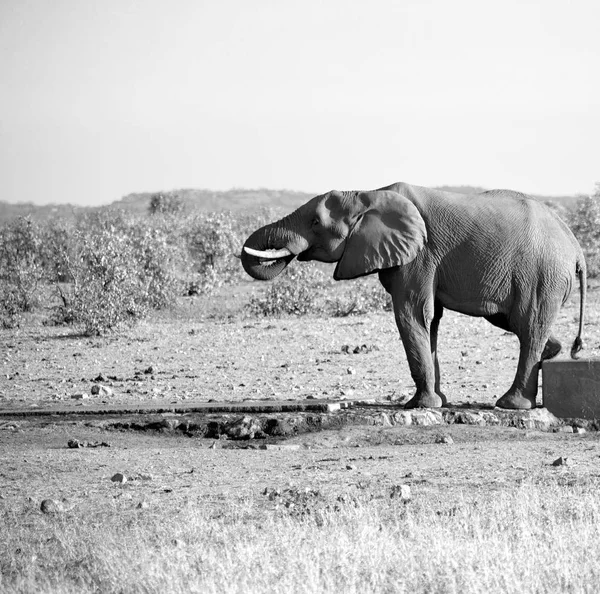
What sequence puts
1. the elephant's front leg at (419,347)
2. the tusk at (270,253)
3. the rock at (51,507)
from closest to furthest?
the rock at (51,507)
the elephant's front leg at (419,347)
the tusk at (270,253)

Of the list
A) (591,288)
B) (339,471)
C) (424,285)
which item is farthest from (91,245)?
(339,471)

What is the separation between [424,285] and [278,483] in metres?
3.83

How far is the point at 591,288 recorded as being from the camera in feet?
100

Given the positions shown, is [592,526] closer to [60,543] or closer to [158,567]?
[158,567]

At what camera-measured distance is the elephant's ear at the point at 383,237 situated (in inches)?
534

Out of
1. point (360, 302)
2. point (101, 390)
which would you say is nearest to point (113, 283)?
point (360, 302)

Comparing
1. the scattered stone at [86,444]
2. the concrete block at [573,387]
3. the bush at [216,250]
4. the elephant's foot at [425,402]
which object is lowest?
the scattered stone at [86,444]


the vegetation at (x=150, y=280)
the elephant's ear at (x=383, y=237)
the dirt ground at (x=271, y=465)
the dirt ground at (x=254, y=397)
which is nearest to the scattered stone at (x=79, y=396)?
the dirt ground at (x=254, y=397)

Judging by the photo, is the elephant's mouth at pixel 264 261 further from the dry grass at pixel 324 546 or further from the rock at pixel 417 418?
the dry grass at pixel 324 546

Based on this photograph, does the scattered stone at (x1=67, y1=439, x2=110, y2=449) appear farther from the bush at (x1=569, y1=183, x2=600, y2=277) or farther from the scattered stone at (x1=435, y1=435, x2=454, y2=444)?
the bush at (x1=569, y1=183, x2=600, y2=277)

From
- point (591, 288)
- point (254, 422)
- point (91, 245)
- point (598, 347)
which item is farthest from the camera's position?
point (591, 288)

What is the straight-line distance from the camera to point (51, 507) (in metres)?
9.65

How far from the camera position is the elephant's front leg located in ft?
44.8

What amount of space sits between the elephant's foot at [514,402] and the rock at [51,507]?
18.0 feet
